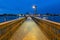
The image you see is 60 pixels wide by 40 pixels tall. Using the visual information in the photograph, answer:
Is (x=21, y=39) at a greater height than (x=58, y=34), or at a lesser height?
lesser

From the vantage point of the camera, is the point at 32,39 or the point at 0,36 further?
the point at 32,39

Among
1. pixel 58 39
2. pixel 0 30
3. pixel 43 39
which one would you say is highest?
pixel 0 30

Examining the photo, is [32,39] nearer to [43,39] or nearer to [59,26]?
[43,39]

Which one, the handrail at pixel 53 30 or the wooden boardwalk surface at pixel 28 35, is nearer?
the handrail at pixel 53 30

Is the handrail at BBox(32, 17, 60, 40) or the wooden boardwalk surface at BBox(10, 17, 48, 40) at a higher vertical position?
the handrail at BBox(32, 17, 60, 40)

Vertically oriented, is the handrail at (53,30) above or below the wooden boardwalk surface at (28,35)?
above

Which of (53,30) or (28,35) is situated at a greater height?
(53,30)

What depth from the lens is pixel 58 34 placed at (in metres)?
6.42

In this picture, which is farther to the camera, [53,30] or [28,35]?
[28,35]

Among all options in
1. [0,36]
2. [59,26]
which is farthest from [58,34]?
[0,36]

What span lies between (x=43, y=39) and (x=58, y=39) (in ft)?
8.12

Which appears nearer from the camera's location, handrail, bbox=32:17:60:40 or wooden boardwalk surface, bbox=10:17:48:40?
handrail, bbox=32:17:60:40

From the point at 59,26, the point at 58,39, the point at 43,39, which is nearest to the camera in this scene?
the point at 59,26

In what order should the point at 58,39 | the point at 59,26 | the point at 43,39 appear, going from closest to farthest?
the point at 59,26 → the point at 58,39 → the point at 43,39
